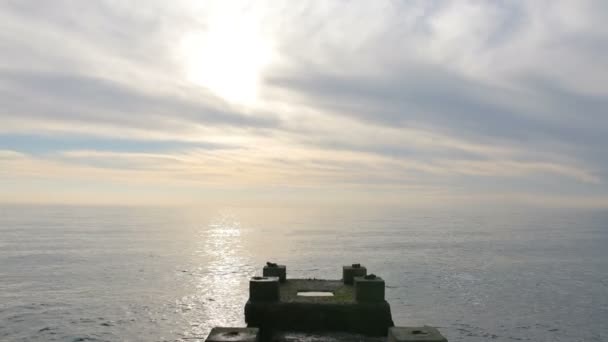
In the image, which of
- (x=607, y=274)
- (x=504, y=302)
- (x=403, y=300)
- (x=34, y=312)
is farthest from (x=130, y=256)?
(x=607, y=274)

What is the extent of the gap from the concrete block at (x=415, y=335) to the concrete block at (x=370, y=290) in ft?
20.8

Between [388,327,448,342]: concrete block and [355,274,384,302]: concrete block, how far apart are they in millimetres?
6325

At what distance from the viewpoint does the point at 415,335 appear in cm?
1214

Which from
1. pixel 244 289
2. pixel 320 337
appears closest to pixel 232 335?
pixel 320 337

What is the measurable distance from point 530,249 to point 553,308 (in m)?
56.8

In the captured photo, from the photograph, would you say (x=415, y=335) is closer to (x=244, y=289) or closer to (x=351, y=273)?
(x=351, y=273)

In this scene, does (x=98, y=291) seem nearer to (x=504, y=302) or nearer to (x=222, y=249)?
(x=504, y=302)

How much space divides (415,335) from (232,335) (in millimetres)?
5150

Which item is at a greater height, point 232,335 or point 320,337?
point 232,335

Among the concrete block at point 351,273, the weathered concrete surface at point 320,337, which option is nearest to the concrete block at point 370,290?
the weathered concrete surface at point 320,337

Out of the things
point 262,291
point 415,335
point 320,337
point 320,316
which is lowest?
point 320,337

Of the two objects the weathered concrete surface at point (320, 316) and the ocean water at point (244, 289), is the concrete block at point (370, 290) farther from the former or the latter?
the ocean water at point (244, 289)

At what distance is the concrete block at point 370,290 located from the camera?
1925 centimetres

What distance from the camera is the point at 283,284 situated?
24016 millimetres
